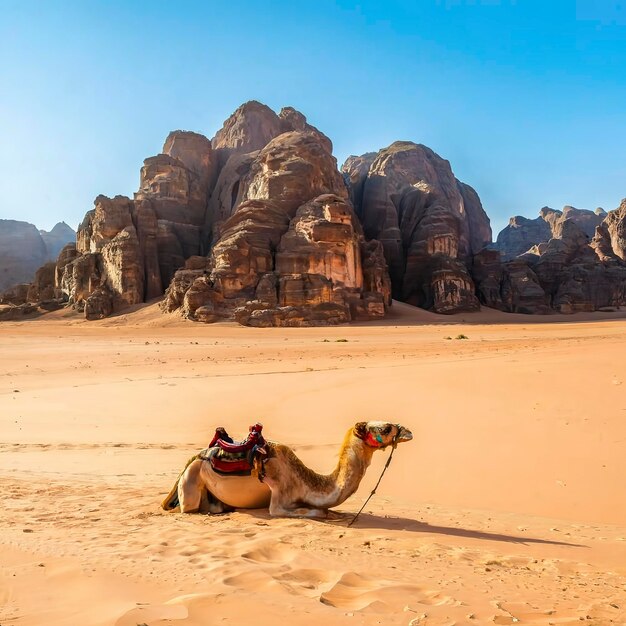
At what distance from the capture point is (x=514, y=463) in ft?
22.9

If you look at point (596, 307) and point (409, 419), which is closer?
point (409, 419)

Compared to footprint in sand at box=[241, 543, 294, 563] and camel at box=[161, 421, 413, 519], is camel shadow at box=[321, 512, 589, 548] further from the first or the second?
footprint in sand at box=[241, 543, 294, 563]

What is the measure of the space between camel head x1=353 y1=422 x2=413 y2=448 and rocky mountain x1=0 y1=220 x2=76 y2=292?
4767 inches

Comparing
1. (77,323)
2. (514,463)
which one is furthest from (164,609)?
(77,323)

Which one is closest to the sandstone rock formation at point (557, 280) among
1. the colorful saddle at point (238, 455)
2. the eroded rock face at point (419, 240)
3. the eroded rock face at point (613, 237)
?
the eroded rock face at point (613, 237)

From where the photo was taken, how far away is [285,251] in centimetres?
5094

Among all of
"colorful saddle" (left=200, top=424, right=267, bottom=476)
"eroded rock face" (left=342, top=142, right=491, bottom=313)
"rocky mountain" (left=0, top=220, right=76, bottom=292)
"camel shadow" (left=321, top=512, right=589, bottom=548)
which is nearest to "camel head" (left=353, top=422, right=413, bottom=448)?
"camel shadow" (left=321, top=512, right=589, bottom=548)

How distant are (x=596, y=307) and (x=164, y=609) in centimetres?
8019

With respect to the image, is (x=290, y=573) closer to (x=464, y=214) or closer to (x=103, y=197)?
(x=103, y=197)

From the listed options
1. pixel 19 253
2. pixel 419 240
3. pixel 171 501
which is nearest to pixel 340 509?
pixel 171 501

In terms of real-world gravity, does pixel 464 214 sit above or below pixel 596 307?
above

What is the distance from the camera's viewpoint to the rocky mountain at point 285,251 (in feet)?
162

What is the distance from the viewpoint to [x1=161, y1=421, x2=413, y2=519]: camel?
5.17 meters

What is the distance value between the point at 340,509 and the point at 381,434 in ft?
3.72
